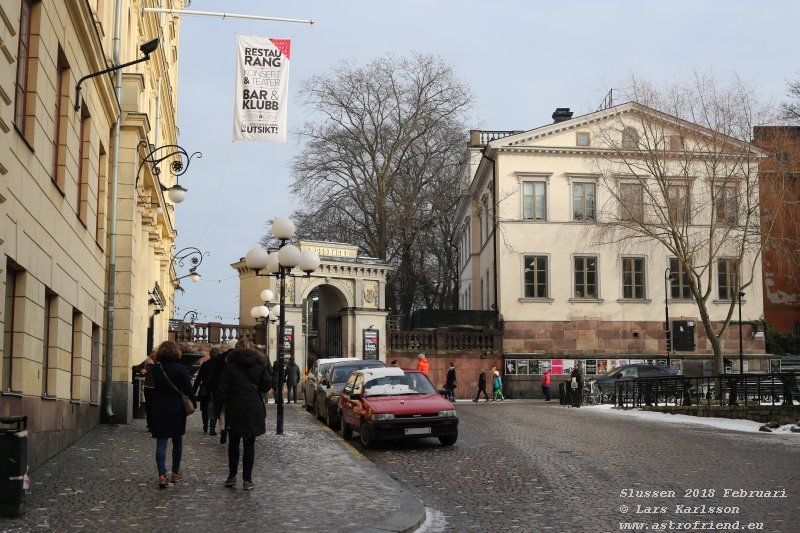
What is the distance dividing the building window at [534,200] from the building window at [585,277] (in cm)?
296

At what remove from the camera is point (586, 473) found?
44.9 feet

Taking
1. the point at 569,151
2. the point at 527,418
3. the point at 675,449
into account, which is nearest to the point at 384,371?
the point at 675,449

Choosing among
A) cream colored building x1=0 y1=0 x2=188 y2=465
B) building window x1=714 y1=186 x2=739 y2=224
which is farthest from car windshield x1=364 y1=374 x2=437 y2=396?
building window x1=714 y1=186 x2=739 y2=224

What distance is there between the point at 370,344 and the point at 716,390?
1899 cm

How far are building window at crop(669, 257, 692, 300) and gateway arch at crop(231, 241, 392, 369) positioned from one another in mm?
14839

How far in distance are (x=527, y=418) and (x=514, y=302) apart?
73.2 ft

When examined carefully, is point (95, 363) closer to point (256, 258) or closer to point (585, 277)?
point (256, 258)

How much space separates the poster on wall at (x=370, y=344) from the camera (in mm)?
45500

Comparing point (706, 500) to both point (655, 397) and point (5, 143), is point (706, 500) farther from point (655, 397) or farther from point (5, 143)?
point (655, 397)

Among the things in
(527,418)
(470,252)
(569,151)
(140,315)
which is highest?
(569,151)

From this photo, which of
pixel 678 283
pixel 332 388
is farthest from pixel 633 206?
pixel 332 388

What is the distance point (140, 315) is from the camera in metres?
25.4

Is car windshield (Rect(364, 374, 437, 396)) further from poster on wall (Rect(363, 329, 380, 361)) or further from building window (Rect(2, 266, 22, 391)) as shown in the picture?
poster on wall (Rect(363, 329, 380, 361))
